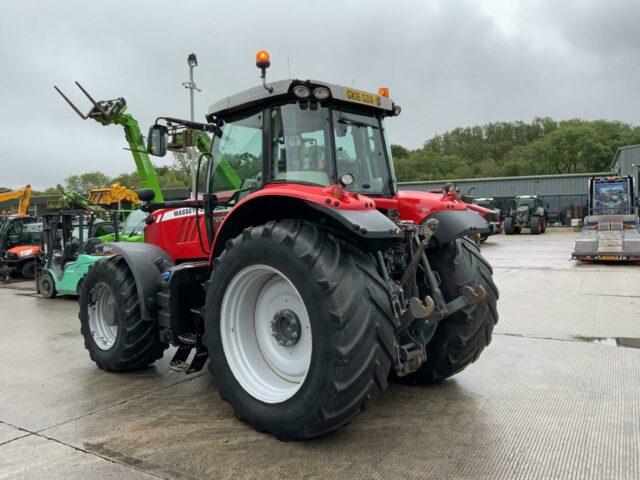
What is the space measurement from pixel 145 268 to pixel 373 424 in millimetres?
2405

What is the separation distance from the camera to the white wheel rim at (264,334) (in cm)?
350

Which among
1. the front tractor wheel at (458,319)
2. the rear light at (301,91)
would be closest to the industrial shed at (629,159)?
the front tractor wheel at (458,319)

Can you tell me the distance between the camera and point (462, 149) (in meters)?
87.3

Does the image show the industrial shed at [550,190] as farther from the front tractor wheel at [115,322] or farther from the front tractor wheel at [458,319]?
the front tractor wheel at [115,322]

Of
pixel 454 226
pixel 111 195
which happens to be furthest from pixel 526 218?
pixel 454 226

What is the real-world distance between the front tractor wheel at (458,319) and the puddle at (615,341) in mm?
2397

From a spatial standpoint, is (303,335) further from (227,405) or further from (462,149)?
(462,149)

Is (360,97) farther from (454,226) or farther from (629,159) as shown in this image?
(629,159)

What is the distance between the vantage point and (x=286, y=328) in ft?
11.6

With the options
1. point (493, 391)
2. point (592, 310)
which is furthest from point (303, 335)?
point (592, 310)

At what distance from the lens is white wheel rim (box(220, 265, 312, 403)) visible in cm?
350

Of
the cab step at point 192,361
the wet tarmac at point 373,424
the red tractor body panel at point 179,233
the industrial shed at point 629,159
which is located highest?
the industrial shed at point 629,159

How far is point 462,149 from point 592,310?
83654 mm

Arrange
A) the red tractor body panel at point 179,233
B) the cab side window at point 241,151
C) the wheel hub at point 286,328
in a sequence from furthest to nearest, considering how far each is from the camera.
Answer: the red tractor body panel at point 179,233 → the cab side window at point 241,151 → the wheel hub at point 286,328
